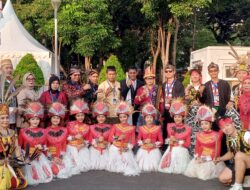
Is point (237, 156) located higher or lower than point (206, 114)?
lower

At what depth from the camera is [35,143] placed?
7.05 m

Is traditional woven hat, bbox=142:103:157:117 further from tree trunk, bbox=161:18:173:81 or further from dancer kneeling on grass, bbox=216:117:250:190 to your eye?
tree trunk, bbox=161:18:173:81

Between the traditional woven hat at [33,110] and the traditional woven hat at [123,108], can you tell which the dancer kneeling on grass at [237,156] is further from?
the traditional woven hat at [33,110]

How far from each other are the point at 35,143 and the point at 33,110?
567 mm

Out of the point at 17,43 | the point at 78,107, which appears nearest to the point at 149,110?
the point at 78,107

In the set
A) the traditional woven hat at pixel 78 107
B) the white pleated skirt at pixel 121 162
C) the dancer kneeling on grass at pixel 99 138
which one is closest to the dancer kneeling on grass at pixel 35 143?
the traditional woven hat at pixel 78 107

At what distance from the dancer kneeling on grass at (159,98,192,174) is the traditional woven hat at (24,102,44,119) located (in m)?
2.30

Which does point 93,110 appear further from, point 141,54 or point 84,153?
point 141,54

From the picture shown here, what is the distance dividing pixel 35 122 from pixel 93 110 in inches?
49.8

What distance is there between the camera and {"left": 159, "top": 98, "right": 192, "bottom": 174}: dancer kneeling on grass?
7.42 metres

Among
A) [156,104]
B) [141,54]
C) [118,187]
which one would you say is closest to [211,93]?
[156,104]

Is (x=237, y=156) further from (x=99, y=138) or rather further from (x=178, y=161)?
(x=99, y=138)

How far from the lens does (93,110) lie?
8.09 m

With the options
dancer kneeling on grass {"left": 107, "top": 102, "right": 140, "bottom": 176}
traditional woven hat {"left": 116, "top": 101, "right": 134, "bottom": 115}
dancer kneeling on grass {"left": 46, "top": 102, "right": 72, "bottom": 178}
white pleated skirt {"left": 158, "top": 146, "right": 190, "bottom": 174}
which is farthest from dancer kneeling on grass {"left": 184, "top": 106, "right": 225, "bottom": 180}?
dancer kneeling on grass {"left": 46, "top": 102, "right": 72, "bottom": 178}
